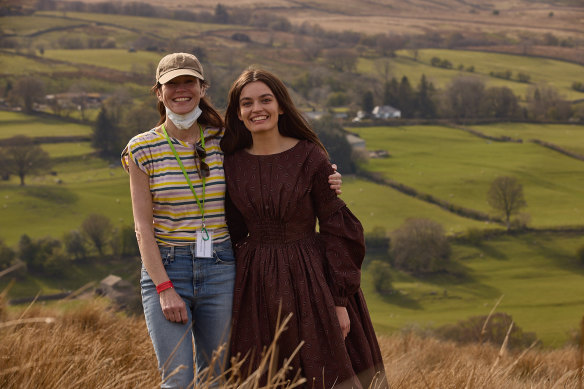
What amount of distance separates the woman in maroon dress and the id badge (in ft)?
0.61

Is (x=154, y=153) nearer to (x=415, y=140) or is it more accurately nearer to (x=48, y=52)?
(x=415, y=140)

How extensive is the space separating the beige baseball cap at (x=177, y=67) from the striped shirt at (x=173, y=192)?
0.28 metres

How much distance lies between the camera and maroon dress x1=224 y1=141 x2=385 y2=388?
2869mm

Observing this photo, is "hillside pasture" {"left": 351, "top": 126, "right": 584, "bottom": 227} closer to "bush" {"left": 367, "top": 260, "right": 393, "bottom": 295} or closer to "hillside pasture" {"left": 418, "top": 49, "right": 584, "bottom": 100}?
"bush" {"left": 367, "top": 260, "right": 393, "bottom": 295}

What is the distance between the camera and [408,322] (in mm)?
41812

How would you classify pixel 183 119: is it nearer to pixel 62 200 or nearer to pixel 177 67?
pixel 177 67

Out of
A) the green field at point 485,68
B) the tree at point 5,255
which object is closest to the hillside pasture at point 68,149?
→ the tree at point 5,255

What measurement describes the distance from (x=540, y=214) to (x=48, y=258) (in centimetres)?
4510

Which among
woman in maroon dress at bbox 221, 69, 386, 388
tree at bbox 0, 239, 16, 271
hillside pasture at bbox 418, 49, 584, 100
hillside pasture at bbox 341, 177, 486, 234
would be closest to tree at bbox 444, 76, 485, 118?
hillside pasture at bbox 418, 49, 584, 100

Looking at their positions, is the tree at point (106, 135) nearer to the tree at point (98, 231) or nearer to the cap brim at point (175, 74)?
the tree at point (98, 231)

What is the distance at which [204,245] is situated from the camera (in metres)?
2.83

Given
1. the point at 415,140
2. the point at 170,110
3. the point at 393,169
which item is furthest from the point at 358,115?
the point at 170,110

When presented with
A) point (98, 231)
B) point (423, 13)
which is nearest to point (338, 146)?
point (98, 231)

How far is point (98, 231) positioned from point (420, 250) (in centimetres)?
2765
